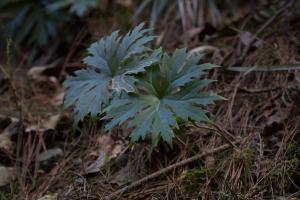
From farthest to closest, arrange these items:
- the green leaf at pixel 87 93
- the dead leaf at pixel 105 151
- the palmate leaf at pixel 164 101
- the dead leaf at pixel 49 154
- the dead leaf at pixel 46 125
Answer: the dead leaf at pixel 46 125, the dead leaf at pixel 49 154, the dead leaf at pixel 105 151, the green leaf at pixel 87 93, the palmate leaf at pixel 164 101

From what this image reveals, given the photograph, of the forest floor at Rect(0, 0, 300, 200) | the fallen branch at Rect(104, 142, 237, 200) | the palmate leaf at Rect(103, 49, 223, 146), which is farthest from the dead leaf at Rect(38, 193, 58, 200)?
the palmate leaf at Rect(103, 49, 223, 146)

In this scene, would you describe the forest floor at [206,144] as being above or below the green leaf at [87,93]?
below

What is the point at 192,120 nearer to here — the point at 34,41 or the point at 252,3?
the point at 252,3

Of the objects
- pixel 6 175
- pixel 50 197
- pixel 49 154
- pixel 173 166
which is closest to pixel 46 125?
pixel 49 154

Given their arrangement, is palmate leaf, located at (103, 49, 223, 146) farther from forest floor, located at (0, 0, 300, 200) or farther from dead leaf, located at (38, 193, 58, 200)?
dead leaf, located at (38, 193, 58, 200)

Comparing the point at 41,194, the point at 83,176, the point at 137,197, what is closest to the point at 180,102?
the point at 137,197

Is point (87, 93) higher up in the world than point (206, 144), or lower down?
higher up

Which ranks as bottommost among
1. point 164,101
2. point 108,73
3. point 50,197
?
point 50,197

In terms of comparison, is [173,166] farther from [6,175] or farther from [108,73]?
[6,175]

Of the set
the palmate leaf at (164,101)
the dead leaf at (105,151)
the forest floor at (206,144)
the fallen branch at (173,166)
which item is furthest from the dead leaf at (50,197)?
the palmate leaf at (164,101)

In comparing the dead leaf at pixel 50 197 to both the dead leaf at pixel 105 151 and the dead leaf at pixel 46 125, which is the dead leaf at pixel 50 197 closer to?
the dead leaf at pixel 105 151
